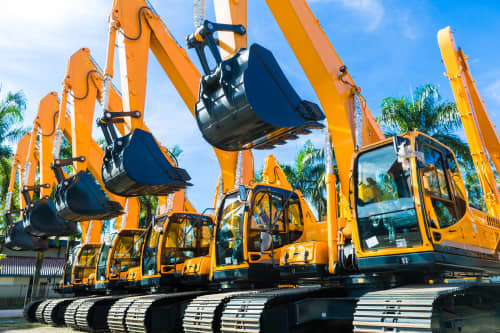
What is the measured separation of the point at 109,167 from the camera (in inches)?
309

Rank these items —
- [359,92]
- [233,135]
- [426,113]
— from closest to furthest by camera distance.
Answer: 1. [233,135]
2. [359,92]
3. [426,113]

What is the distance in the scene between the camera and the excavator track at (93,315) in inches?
412

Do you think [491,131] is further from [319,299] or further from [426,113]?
[426,113]

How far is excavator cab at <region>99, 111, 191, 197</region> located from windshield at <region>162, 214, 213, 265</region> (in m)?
2.47

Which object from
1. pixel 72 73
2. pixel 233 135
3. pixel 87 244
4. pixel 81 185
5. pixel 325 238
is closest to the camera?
pixel 233 135

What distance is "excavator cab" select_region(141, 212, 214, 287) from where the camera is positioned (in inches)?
391

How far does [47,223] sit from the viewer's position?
1451cm

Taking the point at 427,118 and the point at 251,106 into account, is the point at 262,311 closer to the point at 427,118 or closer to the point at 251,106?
the point at 251,106

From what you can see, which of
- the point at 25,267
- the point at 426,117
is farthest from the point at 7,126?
the point at 426,117

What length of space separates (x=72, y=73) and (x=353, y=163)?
39.3 ft

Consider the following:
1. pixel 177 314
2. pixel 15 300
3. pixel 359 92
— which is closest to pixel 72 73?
pixel 177 314

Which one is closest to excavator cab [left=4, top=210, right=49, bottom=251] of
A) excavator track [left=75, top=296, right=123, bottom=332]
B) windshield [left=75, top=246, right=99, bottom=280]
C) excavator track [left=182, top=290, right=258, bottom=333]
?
windshield [left=75, top=246, right=99, bottom=280]

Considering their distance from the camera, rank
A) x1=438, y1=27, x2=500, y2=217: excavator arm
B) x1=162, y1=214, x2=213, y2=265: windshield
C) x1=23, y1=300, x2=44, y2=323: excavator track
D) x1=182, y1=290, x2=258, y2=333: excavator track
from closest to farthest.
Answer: x1=182, y1=290, x2=258, y2=333: excavator track
x1=438, y1=27, x2=500, y2=217: excavator arm
x1=162, y1=214, x2=213, y2=265: windshield
x1=23, y1=300, x2=44, y2=323: excavator track

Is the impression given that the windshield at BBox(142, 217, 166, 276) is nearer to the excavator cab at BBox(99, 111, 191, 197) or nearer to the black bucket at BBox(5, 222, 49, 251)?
the excavator cab at BBox(99, 111, 191, 197)
